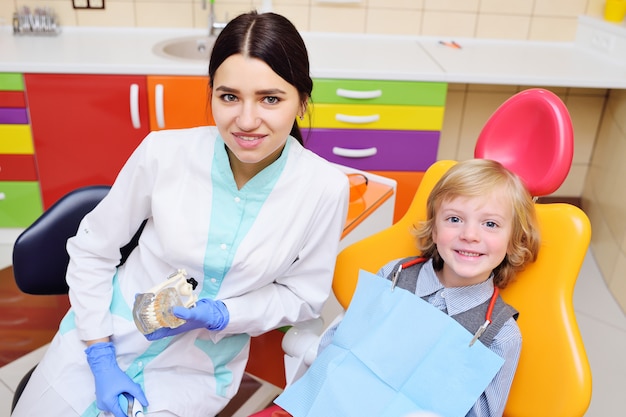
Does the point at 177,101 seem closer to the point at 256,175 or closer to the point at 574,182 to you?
the point at 256,175

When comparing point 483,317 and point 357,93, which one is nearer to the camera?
point 483,317

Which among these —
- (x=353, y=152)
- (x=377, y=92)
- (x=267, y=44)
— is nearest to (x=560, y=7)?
(x=377, y=92)

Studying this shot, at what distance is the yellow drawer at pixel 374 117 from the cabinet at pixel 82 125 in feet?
2.34

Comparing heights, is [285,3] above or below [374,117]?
above

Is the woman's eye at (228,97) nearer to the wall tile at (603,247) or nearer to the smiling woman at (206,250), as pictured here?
the smiling woman at (206,250)

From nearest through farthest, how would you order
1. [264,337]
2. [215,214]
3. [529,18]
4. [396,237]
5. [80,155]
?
[215,214]
[396,237]
[264,337]
[80,155]
[529,18]

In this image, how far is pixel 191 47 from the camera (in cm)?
293

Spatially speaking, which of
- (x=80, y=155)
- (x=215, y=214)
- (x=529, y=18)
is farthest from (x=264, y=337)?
(x=529, y=18)

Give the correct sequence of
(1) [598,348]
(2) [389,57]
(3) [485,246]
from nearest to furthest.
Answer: (3) [485,246], (1) [598,348], (2) [389,57]

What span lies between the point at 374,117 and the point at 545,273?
1.46 meters

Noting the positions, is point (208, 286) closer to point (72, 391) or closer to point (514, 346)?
point (72, 391)

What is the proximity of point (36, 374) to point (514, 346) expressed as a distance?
0.98 metres

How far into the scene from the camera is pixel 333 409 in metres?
1.22

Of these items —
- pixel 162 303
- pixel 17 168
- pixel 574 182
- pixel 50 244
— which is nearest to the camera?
pixel 162 303
